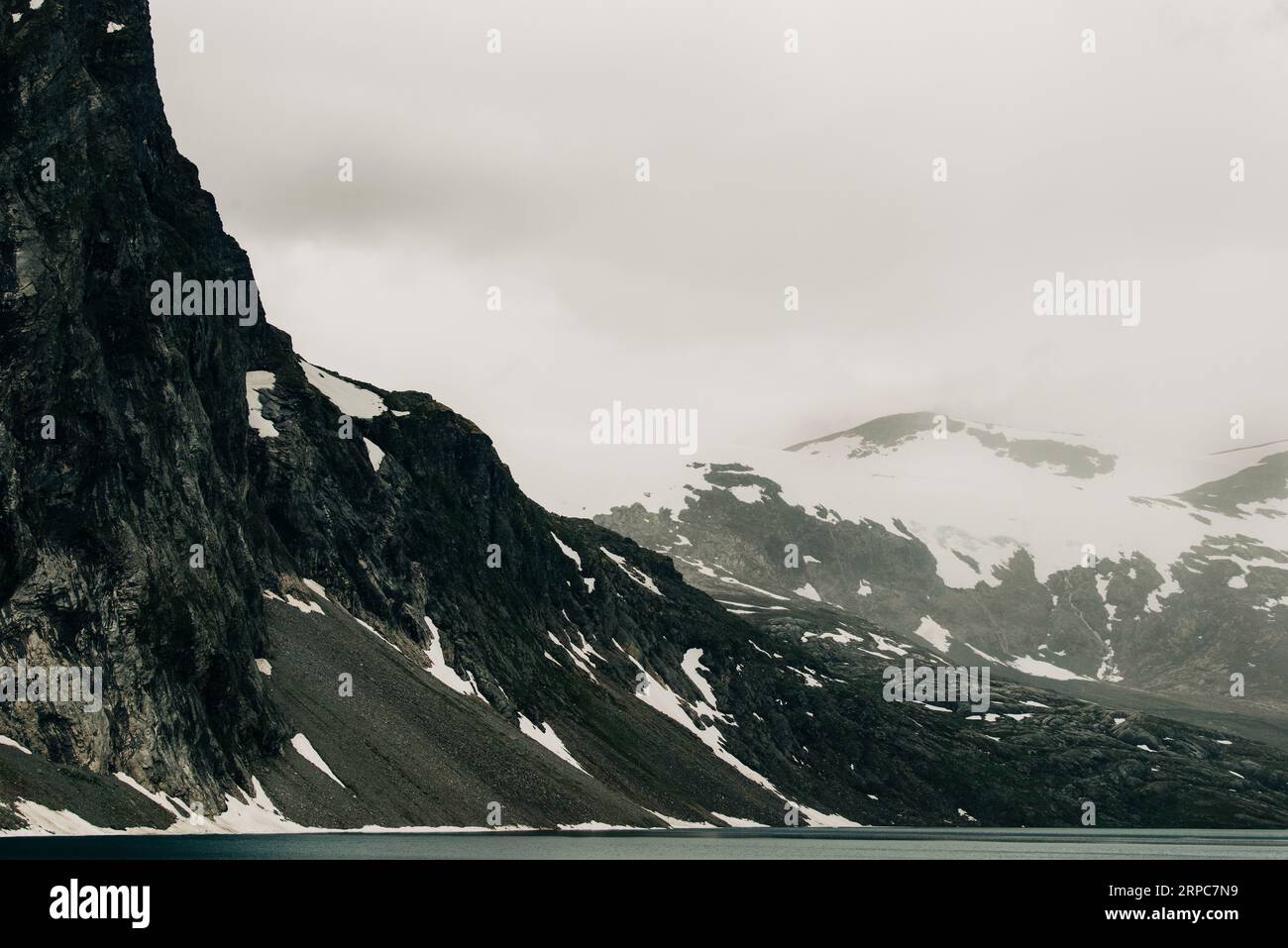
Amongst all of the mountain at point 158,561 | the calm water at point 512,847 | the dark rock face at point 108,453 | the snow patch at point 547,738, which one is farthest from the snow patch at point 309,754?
the snow patch at point 547,738

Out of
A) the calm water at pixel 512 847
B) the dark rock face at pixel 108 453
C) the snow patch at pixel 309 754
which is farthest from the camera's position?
the snow patch at pixel 309 754

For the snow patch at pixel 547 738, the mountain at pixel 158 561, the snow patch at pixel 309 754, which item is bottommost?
the snow patch at pixel 547 738

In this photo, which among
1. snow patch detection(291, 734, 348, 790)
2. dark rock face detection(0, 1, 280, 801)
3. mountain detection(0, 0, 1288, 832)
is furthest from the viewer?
snow patch detection(291, 734, 348, 790)

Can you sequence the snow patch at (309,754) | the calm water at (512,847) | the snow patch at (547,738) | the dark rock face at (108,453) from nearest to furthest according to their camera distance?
the calm water at (512,847) → the dark rock face at (108,453) → the snow patch at (309,754) → the snow patch at (547,738)

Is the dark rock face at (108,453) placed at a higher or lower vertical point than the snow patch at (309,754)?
higher

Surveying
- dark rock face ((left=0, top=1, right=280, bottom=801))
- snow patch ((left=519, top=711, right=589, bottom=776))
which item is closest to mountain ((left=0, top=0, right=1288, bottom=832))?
dark rock face ((left=0, top=1, right=280, bottom=801))

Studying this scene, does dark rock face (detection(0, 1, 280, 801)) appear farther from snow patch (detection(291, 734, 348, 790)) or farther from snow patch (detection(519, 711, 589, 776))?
snow patch (detection(519, 711, 589, 776))

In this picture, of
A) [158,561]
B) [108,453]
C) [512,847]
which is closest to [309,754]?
[158,561]

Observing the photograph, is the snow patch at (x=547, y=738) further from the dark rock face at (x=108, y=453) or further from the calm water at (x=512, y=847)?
the dark rock face at (x=108, y=453)

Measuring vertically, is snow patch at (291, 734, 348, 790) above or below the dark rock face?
below

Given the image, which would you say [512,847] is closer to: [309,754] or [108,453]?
[309,754]
